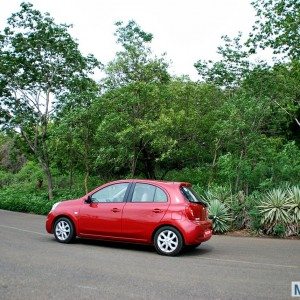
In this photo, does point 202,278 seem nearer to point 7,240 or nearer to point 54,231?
point 54,231

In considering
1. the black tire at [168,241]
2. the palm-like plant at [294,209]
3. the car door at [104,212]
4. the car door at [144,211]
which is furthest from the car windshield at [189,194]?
the palm-like plant at [294,209]

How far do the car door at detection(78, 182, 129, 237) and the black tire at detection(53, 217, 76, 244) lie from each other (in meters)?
0.27

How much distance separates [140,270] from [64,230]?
3.43 meters

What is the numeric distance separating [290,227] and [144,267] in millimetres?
6630

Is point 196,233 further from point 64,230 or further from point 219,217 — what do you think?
point 219,217

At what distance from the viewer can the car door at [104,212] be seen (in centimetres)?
1024

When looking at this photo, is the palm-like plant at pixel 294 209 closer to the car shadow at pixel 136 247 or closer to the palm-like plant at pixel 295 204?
the palm-like plant at pixel 295 204

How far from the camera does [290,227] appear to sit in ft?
44.0

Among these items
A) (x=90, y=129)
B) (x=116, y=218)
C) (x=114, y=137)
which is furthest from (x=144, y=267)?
(x=90, y=129)

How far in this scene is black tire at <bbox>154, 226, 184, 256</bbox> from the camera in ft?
31.6

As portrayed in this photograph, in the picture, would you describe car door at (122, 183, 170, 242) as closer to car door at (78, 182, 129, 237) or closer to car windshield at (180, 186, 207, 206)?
car door at (78, 182, 129, 237)

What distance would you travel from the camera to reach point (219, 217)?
14.1 metres

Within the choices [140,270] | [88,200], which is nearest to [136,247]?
[88,200]

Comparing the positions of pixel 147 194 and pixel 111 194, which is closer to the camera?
pixel 147 194
